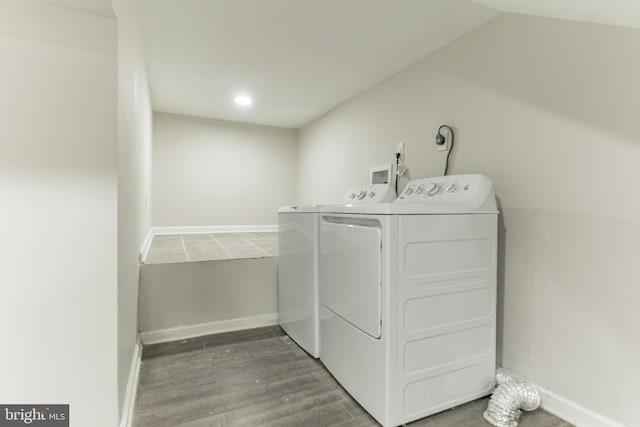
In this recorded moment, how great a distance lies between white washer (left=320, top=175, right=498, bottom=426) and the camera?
124cm

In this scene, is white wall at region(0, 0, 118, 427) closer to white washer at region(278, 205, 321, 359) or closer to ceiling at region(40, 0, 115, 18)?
ceiling at region(40, 0, 115, 18)

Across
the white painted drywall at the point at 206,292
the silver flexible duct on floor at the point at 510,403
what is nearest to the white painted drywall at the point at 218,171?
the white painted drywall at the point at 206,292

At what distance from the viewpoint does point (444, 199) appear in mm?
1671

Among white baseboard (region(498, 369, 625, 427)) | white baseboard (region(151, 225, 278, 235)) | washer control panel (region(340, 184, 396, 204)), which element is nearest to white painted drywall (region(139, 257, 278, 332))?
washer control panel (region(340, 184, 396, 204))

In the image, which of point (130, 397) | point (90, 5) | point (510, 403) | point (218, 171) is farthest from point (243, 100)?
point (510, 403)

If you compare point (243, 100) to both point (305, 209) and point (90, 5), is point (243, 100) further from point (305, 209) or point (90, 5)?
point (90, 5)

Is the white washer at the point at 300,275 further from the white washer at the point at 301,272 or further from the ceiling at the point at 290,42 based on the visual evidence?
the ceiling at the point at 290,42

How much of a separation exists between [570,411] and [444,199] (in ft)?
3.72

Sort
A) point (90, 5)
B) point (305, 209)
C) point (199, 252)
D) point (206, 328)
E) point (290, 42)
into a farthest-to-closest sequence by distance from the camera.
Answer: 1. point (199, 252)
2. point (206, 328)
3. point (290, 42)
4. point (305, 209)
5. point (90, 5)

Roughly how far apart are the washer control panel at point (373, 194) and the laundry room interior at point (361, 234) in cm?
2

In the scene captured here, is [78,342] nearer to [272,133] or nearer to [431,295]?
[431,295]

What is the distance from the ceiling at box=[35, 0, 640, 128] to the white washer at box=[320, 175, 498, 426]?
979 millimetres

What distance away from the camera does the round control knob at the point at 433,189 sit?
5.81 ft

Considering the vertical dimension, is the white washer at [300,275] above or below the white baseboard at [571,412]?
above
